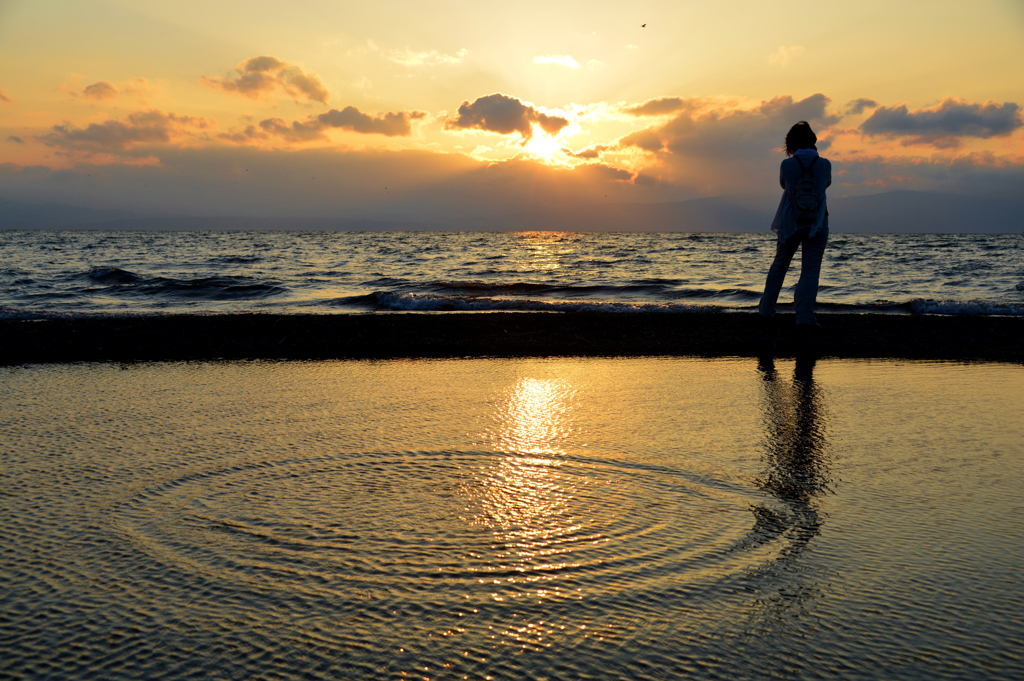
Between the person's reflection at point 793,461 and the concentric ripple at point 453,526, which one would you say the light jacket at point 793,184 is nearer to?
the person's reflection at point 793,461

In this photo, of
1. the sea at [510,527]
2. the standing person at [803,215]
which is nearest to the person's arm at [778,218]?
the standing person at [803,215]

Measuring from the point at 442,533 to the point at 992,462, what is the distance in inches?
117

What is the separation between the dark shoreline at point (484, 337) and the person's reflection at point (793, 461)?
6.63 feet

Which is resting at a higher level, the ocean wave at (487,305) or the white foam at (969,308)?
the white foam at (969,308)

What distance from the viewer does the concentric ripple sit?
224 centimetres

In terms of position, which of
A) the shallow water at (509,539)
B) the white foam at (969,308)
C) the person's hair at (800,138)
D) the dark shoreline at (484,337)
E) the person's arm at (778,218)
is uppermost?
the person's hair at (800,138)

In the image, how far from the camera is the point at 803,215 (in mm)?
7715

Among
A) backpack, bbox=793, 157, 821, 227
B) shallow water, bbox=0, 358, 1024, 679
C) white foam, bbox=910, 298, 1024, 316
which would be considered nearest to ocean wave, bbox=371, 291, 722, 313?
white foam, bbox=910, 298, 1024, 316

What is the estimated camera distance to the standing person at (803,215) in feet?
25.1

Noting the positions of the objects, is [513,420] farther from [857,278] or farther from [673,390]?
[857,278]

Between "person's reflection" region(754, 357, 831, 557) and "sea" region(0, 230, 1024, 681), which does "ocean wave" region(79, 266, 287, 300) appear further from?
"person's reflection" region(754, 357, 831, 557)

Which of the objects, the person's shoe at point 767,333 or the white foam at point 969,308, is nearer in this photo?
the person's shoe at point 767,333

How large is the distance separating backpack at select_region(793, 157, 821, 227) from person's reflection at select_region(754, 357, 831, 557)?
2608mm

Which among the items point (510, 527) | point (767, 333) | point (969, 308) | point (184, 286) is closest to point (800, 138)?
point (767, 333)
